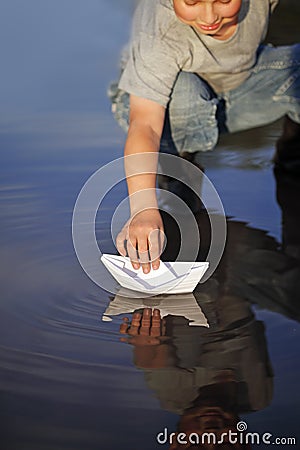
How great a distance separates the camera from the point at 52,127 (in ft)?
11.0

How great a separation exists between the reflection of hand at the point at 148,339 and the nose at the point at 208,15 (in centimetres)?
72

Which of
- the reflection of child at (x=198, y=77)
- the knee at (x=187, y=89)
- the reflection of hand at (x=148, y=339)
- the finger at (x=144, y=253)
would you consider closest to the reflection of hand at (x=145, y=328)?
the reflection of hand at (x=148, y=339)

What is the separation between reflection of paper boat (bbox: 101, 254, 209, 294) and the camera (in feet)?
6.90

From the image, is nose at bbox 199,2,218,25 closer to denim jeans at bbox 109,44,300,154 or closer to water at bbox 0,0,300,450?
denim jeans at bbox 109,44,300,154

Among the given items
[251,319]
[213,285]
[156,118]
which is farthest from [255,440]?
[156,118]

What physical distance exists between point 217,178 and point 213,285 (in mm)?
738

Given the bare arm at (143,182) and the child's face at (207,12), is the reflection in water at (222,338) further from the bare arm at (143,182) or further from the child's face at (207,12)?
the child's face at (207,12)

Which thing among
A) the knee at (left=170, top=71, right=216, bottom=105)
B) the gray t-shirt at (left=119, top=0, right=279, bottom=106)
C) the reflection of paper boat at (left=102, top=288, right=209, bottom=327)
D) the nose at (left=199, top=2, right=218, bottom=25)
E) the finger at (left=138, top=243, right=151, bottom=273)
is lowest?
the reflection of paper boat at (left=102, top=288, right=209, bottom=327)

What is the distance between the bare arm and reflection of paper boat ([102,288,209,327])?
100mm

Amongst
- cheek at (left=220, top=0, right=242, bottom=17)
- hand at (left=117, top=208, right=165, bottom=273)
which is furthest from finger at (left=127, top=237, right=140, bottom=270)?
cheek at (left=220, top=0, right=242, bottom=17)

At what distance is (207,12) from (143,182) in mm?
436

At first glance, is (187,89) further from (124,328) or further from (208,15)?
(124,328)

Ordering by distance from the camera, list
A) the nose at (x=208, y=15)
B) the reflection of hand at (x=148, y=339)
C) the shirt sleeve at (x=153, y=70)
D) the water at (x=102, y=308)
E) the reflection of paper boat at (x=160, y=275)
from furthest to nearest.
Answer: the shirt sleeve at (x=153, y=70), the nose at (x=208, y=15), the reflection of paper boat at (x=160, y=275), the reflection of hand at (x=148, y=339), the water at (x=102, y=308)

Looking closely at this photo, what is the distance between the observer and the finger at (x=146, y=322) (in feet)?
6.56
